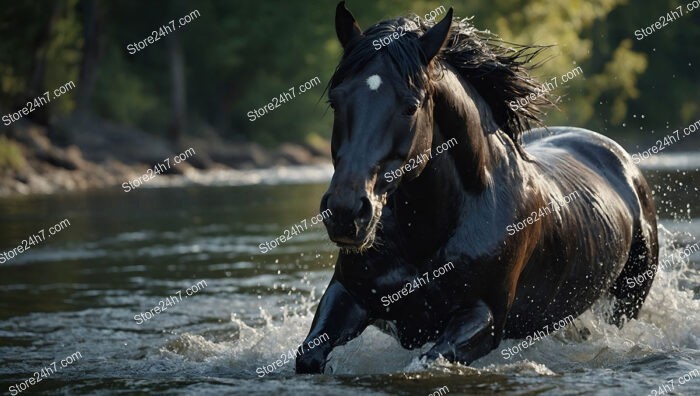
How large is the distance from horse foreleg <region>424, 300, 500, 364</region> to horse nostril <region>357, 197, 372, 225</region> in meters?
1.19

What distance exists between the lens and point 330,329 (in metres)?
6.29

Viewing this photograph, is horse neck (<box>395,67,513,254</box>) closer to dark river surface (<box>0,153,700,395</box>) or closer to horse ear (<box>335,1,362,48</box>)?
horse ear (<box>335,1,362,48</box>)

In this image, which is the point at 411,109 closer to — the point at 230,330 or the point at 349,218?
the point at 349,218

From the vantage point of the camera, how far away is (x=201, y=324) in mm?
9898

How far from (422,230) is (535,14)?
141 feet

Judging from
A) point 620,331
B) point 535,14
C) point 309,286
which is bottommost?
point 620,331

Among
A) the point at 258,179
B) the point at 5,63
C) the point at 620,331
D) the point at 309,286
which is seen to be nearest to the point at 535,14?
the point at 258,179

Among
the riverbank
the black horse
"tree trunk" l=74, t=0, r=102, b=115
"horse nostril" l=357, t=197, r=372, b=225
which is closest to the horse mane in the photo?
the black horse

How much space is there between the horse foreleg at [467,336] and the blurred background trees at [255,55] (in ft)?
114

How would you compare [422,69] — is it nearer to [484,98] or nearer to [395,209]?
[395,209]

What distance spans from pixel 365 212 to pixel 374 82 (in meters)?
0.69

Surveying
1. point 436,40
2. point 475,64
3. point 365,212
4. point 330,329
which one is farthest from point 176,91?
point 365,212

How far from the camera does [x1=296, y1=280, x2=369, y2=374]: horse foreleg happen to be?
20.6 feet

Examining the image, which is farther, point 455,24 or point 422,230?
point 455,24
